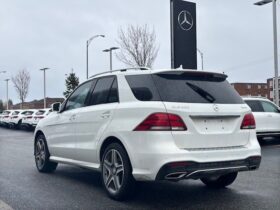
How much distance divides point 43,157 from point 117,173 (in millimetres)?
3046

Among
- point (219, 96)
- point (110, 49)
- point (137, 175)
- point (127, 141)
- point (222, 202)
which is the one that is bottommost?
point (222, 202)

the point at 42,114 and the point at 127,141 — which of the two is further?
the point at 42,114

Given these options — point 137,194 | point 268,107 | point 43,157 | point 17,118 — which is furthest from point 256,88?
point 137,194

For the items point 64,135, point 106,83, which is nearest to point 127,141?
point 106,83

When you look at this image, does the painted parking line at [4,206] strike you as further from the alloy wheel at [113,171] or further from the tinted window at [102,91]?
the tinted window at [102,91]

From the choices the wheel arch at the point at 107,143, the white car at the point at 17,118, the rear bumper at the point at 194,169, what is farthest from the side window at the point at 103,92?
the white car at the point at 17,118

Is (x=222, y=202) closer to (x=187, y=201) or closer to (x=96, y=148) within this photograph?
(x=187, y=201)

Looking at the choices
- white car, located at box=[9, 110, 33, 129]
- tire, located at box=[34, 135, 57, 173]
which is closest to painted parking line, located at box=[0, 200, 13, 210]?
tire, located at box=[34, 135, 57, 173]

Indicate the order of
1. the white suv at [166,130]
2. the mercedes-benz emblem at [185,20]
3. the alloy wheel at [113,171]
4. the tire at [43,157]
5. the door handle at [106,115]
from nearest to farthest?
the white suv at [166,130], the alloy wheel at [113,171], the door handle at [106,115], the tire at [43,157], the mercedes-benz emblem at [185,20]

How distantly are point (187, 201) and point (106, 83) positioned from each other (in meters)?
2.13

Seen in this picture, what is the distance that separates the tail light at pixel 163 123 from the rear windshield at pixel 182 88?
251 millimetres

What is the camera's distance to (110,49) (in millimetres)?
37500

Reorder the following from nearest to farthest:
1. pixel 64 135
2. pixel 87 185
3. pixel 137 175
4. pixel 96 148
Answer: pixel 137 175 < pixel 96 148 < pixel 87 185 < pixel 64 135

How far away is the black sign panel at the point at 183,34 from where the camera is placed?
71.2ft
